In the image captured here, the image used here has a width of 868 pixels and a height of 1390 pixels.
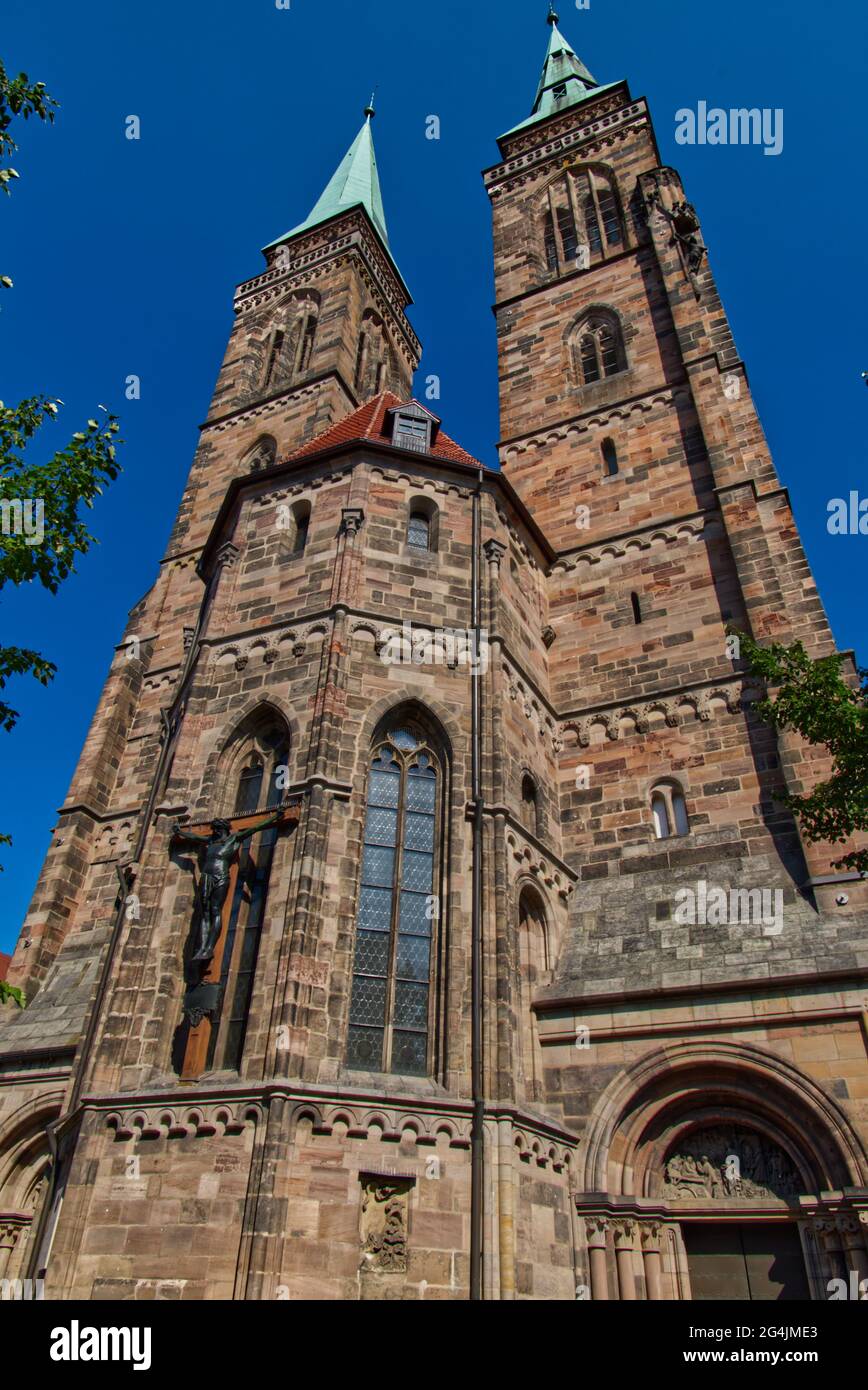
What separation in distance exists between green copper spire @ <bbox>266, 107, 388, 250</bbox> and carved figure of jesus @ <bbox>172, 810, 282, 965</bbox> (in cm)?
2851

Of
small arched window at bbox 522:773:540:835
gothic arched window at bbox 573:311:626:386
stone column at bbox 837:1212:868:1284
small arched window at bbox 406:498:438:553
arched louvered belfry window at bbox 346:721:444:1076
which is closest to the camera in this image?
stone column at bbox 837:1212:868:1284

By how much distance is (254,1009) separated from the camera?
9.86 metres

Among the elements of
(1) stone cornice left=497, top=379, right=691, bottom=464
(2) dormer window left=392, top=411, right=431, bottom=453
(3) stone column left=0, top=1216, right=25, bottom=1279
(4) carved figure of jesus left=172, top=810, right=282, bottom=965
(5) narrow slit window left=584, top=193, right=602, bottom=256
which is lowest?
(3) stone column left=0, top=1216, right=25, bottom=1279

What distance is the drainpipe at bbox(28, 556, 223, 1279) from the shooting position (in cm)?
995

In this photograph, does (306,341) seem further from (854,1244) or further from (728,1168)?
(854,1244)

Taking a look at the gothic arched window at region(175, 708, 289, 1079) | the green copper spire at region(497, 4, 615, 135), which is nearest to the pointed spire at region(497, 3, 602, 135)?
the green copper spire at region(497, 4, 615, 135)

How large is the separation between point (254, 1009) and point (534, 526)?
10.7m

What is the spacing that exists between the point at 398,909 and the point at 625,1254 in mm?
4559

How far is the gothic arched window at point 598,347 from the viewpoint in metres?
21.6

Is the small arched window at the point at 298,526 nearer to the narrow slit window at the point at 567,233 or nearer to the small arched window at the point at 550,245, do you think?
the small arched window at the point at 550,245

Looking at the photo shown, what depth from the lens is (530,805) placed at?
13727 mm

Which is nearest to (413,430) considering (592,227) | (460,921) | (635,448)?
(635,448)

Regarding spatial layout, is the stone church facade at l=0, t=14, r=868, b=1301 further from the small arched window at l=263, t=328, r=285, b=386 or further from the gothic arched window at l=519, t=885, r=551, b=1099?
the small arched window at l=263, t=328, r=285, b=386

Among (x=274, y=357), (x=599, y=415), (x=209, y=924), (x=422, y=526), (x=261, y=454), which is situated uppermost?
(x=274, y=357)
